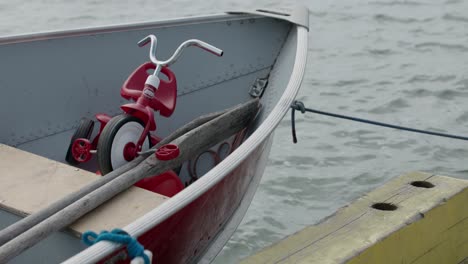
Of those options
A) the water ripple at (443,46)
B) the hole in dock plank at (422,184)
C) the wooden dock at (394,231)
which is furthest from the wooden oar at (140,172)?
the water ripple at (443,46)

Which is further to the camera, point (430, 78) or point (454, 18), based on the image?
point (454, 18)

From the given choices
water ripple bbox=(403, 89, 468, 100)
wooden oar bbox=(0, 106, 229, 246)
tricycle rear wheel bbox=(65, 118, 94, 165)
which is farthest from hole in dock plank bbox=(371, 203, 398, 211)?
water ripple bbox=(403, 89, 468, 100)

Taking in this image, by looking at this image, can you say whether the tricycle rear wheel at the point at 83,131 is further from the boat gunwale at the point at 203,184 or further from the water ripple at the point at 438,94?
the water ripple at the point at 438,94

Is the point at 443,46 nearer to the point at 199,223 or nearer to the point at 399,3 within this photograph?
the point at 399,3

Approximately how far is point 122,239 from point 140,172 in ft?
2.64

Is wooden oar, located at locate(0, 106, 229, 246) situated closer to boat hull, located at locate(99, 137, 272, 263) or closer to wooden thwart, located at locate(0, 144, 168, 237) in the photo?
wooden thwart, located at locate(0, 144, 168, 237)

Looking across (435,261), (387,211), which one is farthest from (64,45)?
(435,261)

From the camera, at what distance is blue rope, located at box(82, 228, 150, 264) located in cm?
258

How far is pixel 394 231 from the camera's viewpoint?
12.3ft

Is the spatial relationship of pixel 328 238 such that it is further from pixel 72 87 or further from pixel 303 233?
pixel 72 87

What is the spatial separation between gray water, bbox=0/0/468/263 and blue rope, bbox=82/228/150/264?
7.90 feet

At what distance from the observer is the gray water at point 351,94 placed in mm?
5883

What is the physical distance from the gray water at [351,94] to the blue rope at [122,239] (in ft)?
7.90

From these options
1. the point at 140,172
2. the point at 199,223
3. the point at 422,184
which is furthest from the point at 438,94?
the point at 140,172
